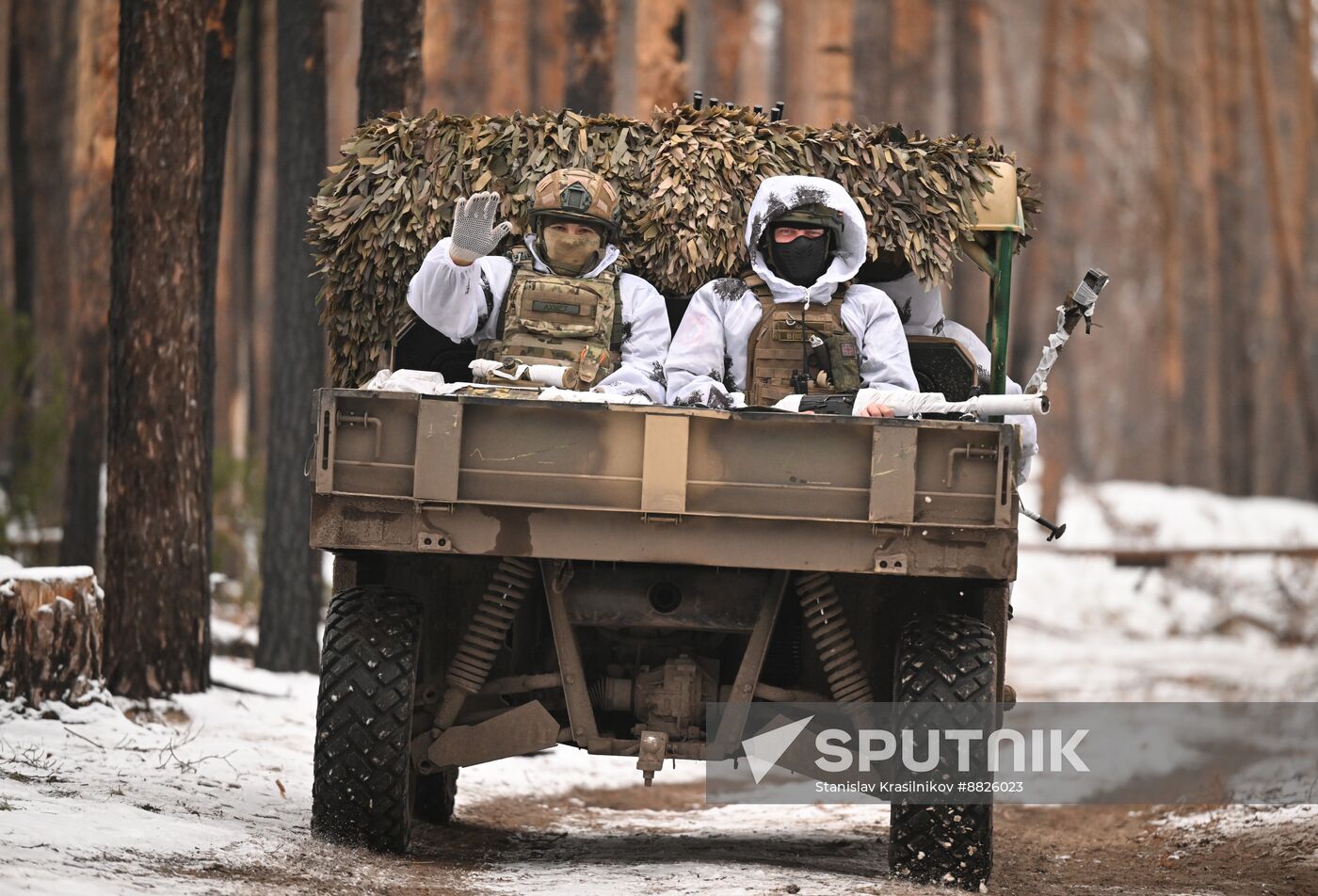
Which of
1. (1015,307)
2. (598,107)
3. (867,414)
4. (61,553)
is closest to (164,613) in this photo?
(61,553)

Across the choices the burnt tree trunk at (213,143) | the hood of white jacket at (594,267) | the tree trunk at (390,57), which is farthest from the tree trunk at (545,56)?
the hood of white jacket at (594,267)

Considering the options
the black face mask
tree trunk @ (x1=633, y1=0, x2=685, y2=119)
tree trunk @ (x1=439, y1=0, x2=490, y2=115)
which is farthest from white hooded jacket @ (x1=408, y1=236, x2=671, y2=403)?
tree trunk @ (x1=439, y1=0, x2=490, y2=115)

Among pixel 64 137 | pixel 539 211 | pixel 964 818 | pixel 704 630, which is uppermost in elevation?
pixel 64 137

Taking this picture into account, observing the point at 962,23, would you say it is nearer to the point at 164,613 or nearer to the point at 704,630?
the point at 164,613

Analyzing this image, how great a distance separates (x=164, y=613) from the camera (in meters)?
10.9

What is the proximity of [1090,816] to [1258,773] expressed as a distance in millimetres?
1878

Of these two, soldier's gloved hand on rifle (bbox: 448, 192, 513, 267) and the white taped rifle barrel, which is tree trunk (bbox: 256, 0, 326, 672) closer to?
soldier's gloved hand on rifle (bbox: 448, 192, 513, 267)

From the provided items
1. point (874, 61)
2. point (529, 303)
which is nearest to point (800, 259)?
point (529, 303)

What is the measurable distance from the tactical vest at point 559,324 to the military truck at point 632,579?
82 cm

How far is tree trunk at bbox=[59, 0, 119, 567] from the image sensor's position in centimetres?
1401

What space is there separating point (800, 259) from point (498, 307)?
54.3 inches

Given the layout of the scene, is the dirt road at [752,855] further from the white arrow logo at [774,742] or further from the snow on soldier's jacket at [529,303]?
the snow on soldier's jacket at [529,303]

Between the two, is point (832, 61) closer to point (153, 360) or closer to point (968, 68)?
point (968, 68)

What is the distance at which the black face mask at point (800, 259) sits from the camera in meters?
8.30
